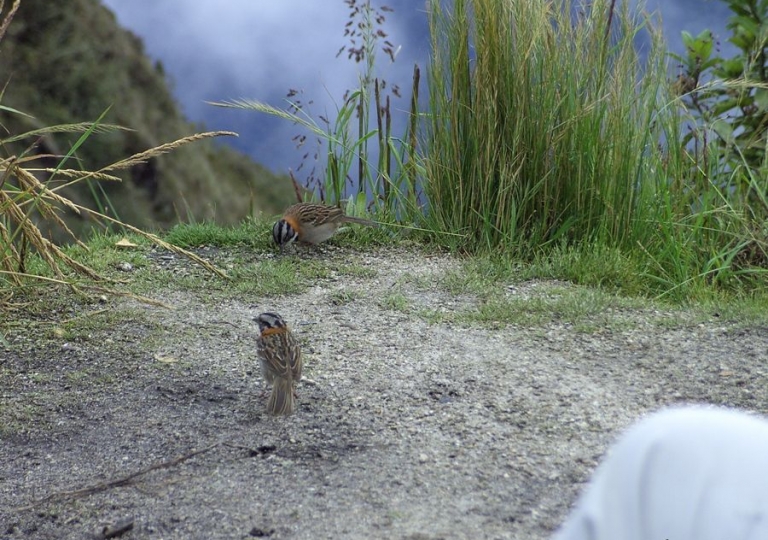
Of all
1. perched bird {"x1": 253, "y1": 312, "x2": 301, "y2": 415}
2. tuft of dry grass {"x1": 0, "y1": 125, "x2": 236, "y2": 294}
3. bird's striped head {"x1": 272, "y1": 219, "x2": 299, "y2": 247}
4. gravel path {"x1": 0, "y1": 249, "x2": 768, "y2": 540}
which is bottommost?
gravel path {"x1": 0, "y1": 249, "x2": 768, "y2": 540}

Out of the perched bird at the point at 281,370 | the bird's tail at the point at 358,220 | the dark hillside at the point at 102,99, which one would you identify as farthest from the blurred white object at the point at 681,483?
the dark hillside at the point at 102,99

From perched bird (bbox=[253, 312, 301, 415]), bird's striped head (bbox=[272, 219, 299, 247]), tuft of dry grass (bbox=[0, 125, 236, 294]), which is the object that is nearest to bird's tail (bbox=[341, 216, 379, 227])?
bird's striped head (bbox=[272, 219, 299, 247])

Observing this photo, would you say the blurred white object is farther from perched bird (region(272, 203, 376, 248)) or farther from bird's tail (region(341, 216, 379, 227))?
bird's tail (region(341, 216, 379, 227))

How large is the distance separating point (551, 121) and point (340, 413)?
3.25 m

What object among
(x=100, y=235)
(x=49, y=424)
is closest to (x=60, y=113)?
(x=100, y=235)

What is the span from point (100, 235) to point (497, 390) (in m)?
4.22

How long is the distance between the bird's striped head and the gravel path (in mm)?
814

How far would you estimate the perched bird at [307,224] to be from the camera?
6.58 metres

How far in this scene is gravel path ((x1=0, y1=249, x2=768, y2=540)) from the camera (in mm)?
3260

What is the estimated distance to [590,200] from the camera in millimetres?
6559

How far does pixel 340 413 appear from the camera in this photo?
4.07m

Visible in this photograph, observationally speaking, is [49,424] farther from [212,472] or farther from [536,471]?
[536,471]

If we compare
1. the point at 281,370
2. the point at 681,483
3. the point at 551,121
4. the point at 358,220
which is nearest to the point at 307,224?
the point at 358,220

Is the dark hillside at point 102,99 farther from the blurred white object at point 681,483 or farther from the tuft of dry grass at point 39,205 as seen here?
the blurred white object at point 681,483
